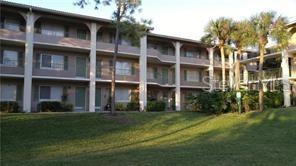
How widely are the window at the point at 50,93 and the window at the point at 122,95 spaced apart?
586cm

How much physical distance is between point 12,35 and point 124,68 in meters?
11.7

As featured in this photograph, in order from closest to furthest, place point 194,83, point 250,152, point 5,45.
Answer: point 250,152
point 5,45
point 194,83

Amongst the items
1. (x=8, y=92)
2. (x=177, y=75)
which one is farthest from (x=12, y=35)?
(x=177, y=75)

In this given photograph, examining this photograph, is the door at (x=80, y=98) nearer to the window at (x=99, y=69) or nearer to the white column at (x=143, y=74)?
the window at (x=99, y=69)

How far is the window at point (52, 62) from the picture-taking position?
31391mm

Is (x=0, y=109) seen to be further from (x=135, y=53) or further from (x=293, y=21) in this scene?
(x=293, y=21)

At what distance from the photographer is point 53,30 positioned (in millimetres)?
32281

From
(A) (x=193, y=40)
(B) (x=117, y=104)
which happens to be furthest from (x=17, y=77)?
(A) (x=193, y=40)

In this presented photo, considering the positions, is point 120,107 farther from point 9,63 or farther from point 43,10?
point 43,10

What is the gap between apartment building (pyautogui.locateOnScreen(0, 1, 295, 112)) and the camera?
29359 mm

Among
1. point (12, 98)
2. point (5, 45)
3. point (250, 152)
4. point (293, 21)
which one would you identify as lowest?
point (250, 152)

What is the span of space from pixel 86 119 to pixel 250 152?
1206 cm

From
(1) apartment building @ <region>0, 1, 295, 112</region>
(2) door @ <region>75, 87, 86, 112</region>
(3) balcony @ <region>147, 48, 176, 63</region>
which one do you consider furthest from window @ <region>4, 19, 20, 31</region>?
(3) balcony @ <region>147, 48, 176, 63</region>

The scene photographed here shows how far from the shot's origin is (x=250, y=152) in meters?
12.3
